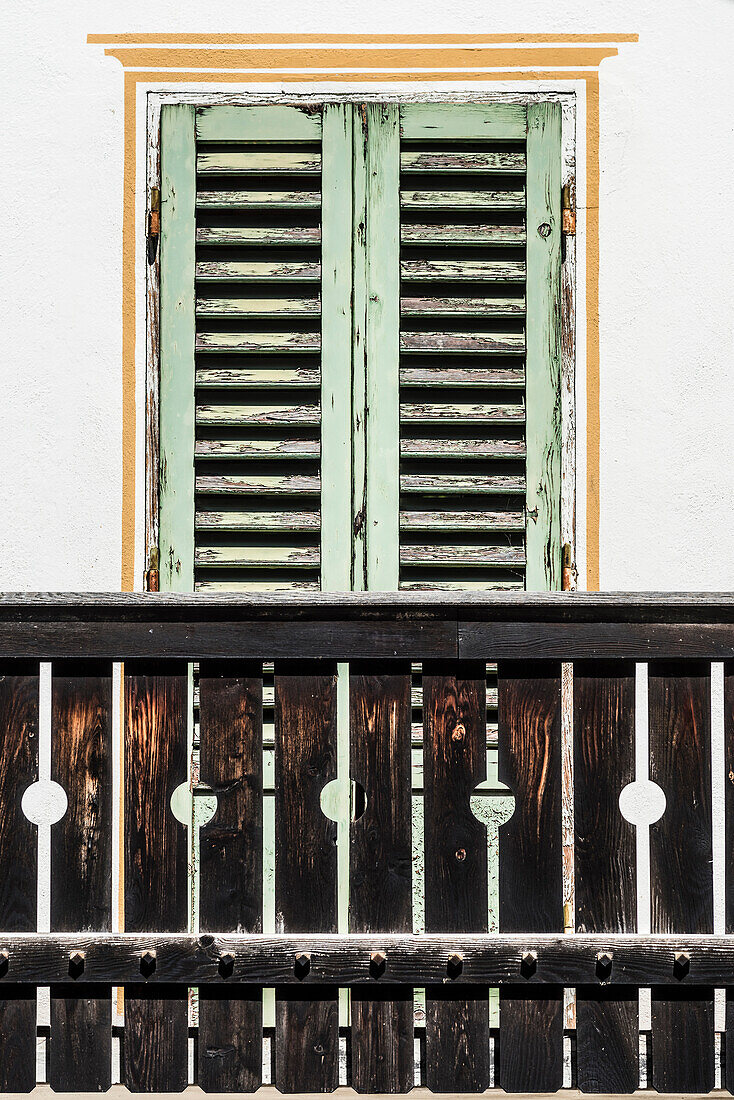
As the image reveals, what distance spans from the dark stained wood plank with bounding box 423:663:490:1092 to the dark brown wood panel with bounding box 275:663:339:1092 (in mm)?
209

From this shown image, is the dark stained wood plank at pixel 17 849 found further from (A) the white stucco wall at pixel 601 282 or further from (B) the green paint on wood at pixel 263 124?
(B) the green paint on wood at pixel 263 124

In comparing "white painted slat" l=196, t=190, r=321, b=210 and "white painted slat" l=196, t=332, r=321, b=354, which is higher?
"white painted slat" l=196, t=190, r=321, b=210

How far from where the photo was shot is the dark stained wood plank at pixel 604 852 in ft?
7.79

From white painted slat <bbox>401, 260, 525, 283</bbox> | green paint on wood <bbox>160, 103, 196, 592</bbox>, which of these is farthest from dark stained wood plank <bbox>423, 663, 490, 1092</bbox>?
white painted slat <bbox>401, 260, 525, 283</bbox>

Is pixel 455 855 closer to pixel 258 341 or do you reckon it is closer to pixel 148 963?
pixel 148 963

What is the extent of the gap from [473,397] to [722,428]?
2.59ft

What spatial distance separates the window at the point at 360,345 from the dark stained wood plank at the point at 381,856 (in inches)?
43.0

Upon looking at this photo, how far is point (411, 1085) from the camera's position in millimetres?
2379

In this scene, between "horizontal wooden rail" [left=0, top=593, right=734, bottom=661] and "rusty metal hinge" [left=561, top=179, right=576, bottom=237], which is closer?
"horizontal wooden rail" [left=0, top=593, right=734, bottom=661]

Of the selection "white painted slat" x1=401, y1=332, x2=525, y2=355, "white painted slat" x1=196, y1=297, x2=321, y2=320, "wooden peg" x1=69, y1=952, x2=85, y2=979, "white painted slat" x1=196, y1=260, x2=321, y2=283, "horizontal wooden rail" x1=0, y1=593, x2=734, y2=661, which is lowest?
"wooden peg" x1=69, y1=952, x2=85, y2=979

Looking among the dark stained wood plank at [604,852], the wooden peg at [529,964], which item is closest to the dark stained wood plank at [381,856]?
the wooden peg at [529,964]

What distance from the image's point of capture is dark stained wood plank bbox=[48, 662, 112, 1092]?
2.39 meters

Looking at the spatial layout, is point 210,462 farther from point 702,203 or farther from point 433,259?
point 702,203

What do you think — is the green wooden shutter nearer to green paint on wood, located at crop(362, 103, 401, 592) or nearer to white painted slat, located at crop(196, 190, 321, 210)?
green paint on wood, located at crop(362, 103, 401, 592)
